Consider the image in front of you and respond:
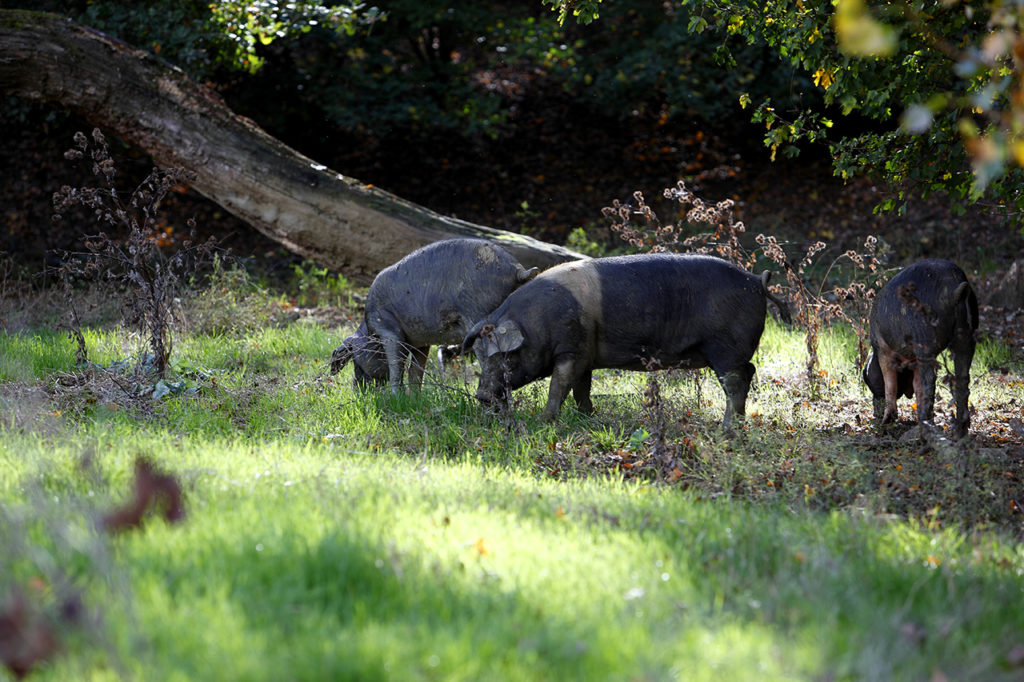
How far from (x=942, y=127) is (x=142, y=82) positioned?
8.61m

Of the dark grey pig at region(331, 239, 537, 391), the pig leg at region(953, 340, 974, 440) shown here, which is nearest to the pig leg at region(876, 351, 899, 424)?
the pig leg at region(953, 340, 974, 440)

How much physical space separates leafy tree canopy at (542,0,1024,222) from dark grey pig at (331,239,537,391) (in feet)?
7.05

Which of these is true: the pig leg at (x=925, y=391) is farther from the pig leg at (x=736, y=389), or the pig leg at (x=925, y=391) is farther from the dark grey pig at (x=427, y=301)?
the dark grey pig at (x=427, y=301)

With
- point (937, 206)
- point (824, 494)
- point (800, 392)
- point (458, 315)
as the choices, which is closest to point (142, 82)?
point (458, 315)

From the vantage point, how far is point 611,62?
17328 millimetres

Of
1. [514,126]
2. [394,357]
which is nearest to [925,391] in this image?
[394,357]

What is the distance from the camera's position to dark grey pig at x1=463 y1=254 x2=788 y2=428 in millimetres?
7293

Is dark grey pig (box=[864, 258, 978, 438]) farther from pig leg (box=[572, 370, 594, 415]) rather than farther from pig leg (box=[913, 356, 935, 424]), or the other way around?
pig leg (box=[572, 370, 594, 415])

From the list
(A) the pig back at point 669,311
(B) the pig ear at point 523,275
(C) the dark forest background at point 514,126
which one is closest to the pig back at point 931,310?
(A) the pig back at point 669,311

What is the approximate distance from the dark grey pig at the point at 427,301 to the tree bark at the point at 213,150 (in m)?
2.33

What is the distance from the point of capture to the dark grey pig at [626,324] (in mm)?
7293

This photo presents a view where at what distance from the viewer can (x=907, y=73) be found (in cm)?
644

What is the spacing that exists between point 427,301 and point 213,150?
431cm

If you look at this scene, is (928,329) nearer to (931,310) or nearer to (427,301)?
(931,310)
